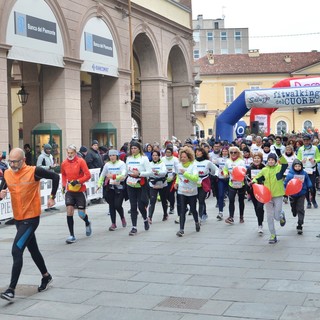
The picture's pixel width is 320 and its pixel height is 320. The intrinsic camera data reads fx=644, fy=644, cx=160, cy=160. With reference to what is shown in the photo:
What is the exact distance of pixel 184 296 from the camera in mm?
7445

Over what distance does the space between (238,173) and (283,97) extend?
8.42 meters

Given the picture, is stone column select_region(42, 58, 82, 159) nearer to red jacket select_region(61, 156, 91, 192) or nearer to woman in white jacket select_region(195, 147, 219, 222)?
woman in white jacket select_region(195, 147, 219, 222)

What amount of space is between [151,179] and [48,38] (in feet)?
27.2

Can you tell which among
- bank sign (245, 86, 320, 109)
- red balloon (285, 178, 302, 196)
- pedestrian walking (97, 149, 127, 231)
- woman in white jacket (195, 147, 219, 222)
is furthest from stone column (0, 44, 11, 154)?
red balloon (285, 178, 302, 196)

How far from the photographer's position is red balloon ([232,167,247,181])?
42.4 feet

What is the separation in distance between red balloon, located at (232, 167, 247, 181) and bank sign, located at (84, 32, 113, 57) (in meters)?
11.2

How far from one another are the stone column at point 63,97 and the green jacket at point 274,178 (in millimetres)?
11246

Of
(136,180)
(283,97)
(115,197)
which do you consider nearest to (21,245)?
(136,180)

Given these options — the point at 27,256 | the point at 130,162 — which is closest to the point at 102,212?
the point at 130,162

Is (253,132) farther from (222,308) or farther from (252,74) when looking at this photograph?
(252,74)

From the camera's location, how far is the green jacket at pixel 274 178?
11047mm

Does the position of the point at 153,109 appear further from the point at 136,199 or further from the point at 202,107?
the point at 202,107

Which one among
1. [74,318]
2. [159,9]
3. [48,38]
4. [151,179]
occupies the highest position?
[159,9]

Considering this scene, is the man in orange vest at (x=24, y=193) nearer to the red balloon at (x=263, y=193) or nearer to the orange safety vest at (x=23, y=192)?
the orange safety vest at (x=23, y=192)
